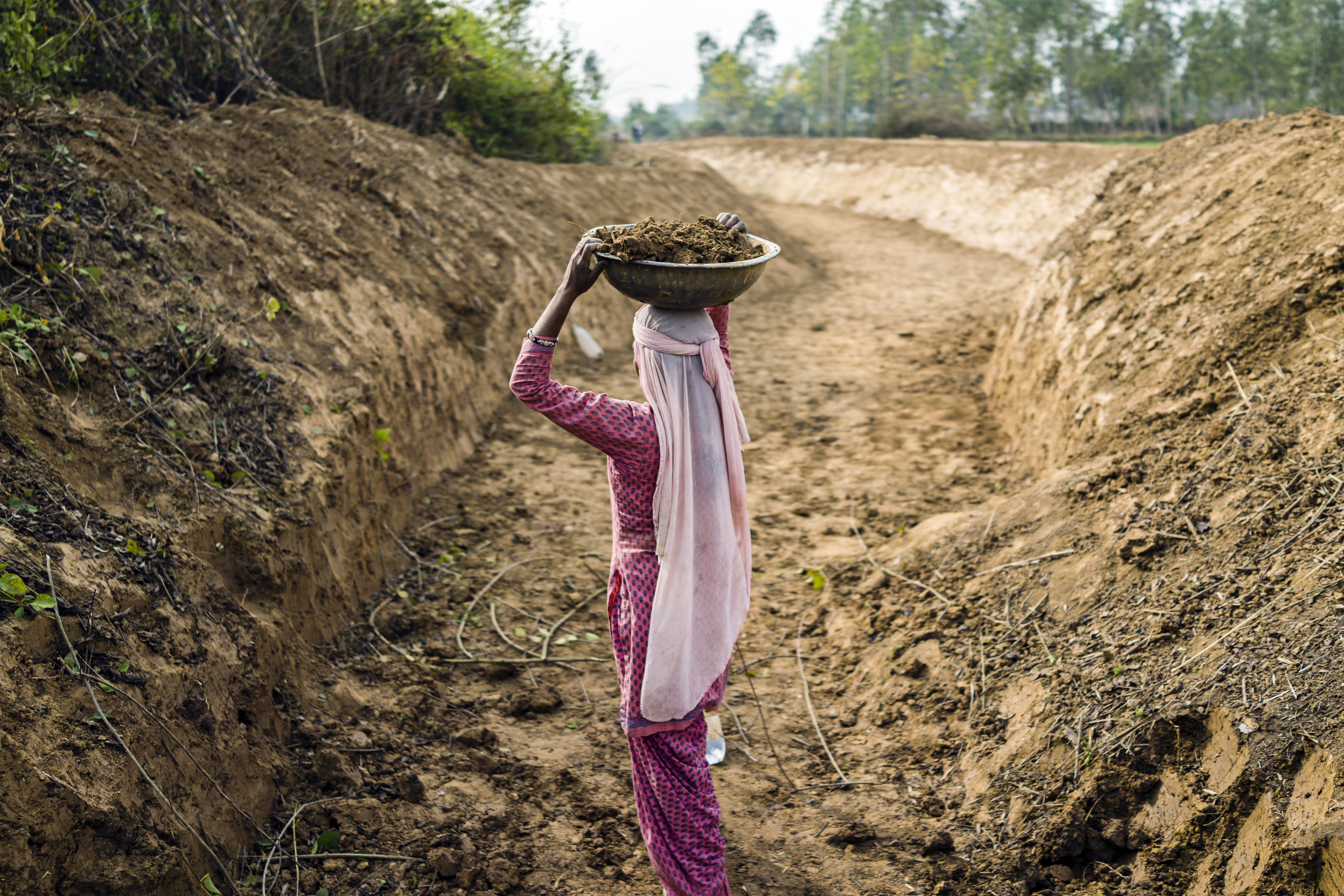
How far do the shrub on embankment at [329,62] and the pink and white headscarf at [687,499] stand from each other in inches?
163

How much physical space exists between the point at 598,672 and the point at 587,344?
4958mm

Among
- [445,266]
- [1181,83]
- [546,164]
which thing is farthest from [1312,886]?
[1181,83]

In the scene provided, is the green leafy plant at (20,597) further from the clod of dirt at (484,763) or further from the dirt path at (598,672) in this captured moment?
the clod of dirt at (484,763)

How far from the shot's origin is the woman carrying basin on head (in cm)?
232

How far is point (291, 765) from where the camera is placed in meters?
2.79

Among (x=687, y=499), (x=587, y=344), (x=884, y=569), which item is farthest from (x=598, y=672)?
(x=587, y=344)

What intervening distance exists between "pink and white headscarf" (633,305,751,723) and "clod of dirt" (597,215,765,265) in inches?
6.1

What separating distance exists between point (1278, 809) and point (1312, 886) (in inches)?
7.4

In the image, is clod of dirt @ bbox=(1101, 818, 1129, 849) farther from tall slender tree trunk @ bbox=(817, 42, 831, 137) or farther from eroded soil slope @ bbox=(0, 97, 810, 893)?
tall slender tree trunk @ bbox=(817, 42, 831, 137)

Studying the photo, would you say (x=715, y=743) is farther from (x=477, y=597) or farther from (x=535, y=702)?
(x=477, y=597)

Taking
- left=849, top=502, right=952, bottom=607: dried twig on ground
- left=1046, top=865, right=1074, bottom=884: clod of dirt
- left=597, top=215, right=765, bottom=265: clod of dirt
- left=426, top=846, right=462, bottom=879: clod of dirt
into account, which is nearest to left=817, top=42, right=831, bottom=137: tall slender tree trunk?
left=849, top=502, right=952, bottom=607: dried twig on ground

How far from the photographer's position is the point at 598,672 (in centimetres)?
387

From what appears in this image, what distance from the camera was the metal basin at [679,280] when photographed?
2250 mm

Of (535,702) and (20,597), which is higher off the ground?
(20,597)
